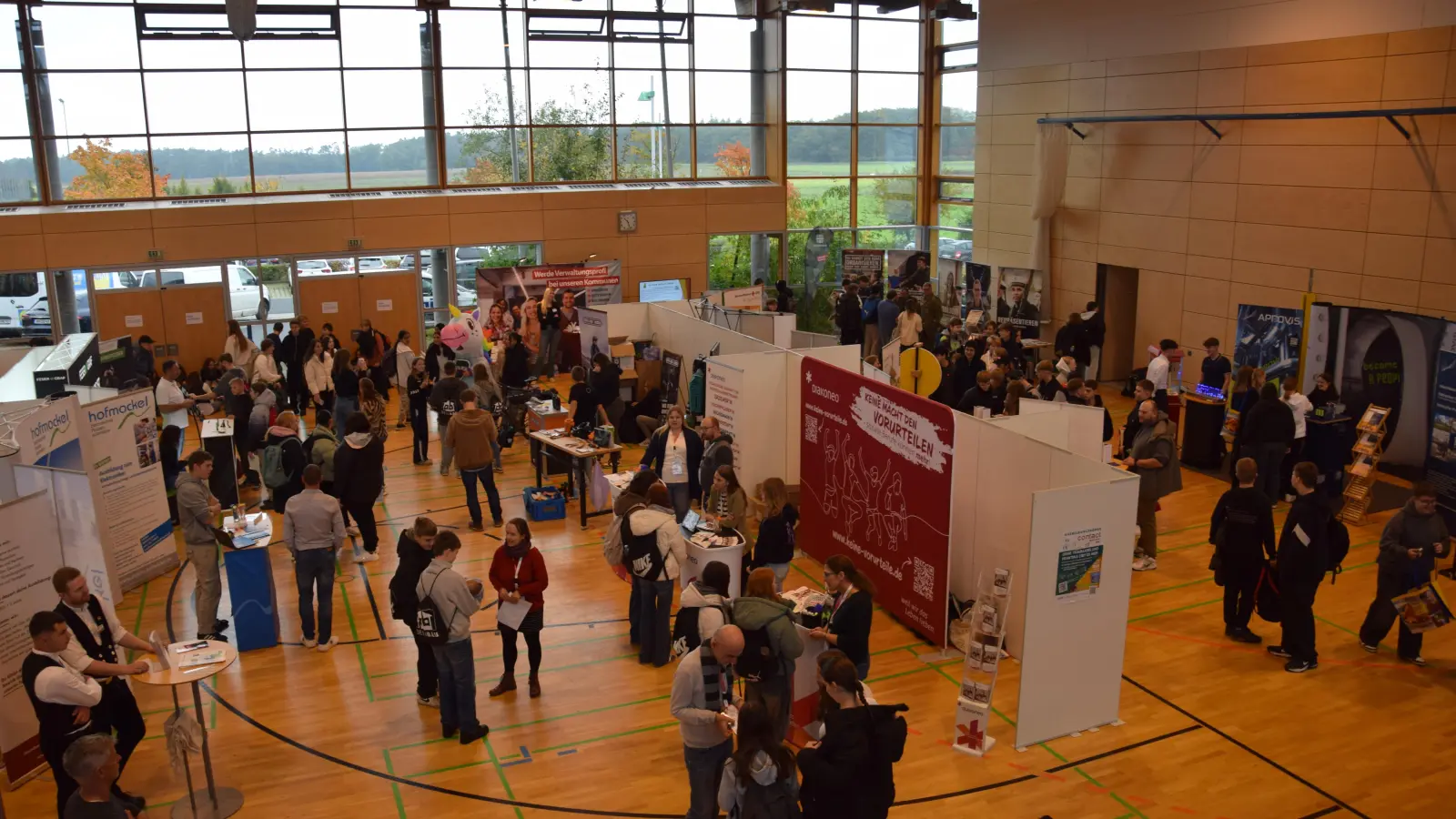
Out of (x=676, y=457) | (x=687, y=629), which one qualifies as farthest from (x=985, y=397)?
(x=687, y=629)

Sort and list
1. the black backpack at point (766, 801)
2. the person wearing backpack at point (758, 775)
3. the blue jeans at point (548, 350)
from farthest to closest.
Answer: the blue jeans at point (548, 350), the black backpack at point (766, 801), the person wearing backpack at point (758, 775)

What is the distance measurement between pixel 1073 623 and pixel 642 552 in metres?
3.14

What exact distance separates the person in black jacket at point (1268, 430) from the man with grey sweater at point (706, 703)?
26.1 ft

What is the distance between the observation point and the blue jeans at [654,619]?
27.8 ft

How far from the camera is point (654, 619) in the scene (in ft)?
28.3

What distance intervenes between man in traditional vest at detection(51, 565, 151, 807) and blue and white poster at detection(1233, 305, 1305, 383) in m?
13.0

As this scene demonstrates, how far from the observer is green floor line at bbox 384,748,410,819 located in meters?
6.84

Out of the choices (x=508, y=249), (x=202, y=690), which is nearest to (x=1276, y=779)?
(x=202, y=690)

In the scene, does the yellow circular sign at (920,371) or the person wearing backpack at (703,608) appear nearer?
the person wearing backpack at (703,608)

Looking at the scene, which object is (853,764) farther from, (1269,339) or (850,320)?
(850,320)

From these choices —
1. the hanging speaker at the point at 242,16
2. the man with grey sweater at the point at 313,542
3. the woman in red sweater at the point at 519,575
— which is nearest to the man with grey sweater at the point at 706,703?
the woman in red sweater at the point at 519,575

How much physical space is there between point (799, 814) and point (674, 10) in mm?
20481

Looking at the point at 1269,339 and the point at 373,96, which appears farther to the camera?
the point at 373,96

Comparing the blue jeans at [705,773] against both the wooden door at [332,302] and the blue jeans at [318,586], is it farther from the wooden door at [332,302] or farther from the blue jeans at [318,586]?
the wooden door at [332,302]
